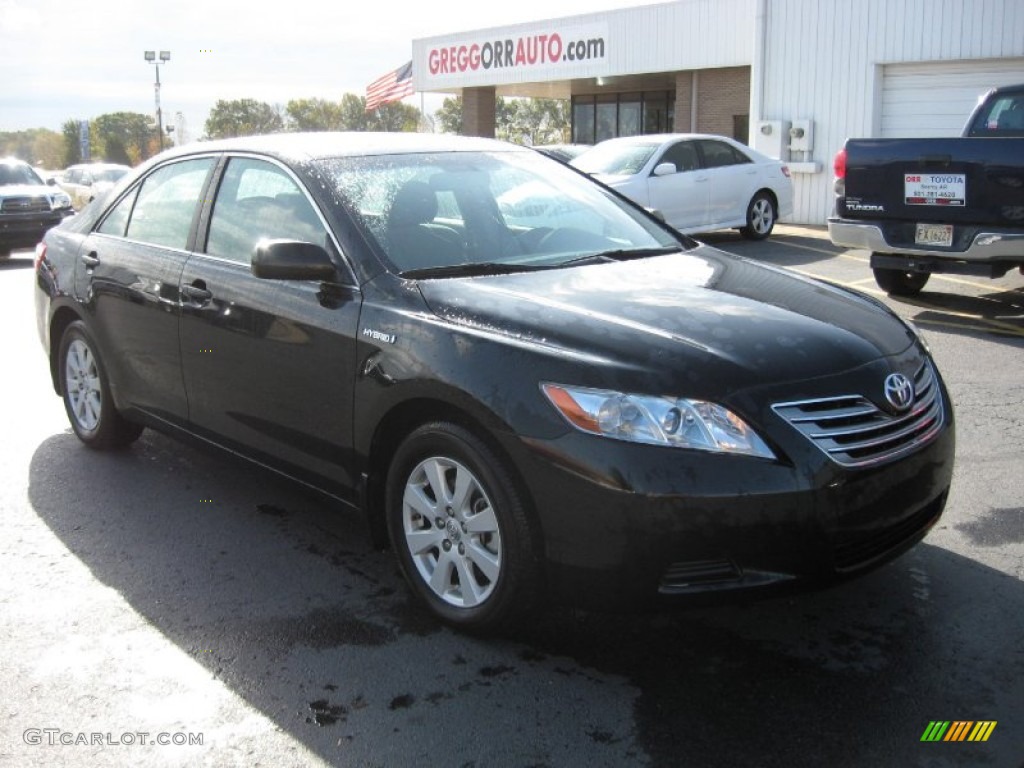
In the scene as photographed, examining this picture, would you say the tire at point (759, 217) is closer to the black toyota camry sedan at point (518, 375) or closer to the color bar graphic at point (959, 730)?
the black toyota camry sedan at point (518, 375)

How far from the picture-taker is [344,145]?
15.4 ft

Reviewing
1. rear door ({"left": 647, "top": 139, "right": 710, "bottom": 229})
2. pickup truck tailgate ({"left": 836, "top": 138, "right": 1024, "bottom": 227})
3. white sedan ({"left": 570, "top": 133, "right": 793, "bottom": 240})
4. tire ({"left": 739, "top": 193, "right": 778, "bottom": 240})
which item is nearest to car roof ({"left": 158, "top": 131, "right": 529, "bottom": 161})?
pickup truck tailgate ({"left": 836, "top": 138, "right": 1024, "bottom": 227})

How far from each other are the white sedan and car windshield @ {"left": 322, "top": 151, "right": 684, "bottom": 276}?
957 cm

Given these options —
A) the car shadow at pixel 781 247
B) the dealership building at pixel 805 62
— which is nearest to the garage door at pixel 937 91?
the dealership building at pixel 805 62

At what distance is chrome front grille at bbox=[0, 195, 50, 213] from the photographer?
18547 millimetres

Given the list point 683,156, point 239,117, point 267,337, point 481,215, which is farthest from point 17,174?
point 239,117

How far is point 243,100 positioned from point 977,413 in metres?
75.3

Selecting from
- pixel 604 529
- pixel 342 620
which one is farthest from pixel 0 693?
pixel 604 529

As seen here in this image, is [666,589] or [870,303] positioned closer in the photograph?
[666,589]

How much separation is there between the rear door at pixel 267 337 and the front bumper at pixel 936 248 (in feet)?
20.6

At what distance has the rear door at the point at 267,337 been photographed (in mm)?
4102

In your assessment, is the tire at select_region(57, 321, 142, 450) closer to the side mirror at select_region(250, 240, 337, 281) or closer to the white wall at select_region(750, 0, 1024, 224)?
the side mirror at select_region(250, 240, 337, 281)

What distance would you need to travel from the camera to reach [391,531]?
12.9 ft

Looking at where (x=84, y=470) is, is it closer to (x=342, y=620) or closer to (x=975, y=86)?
(x=342, y=620)
